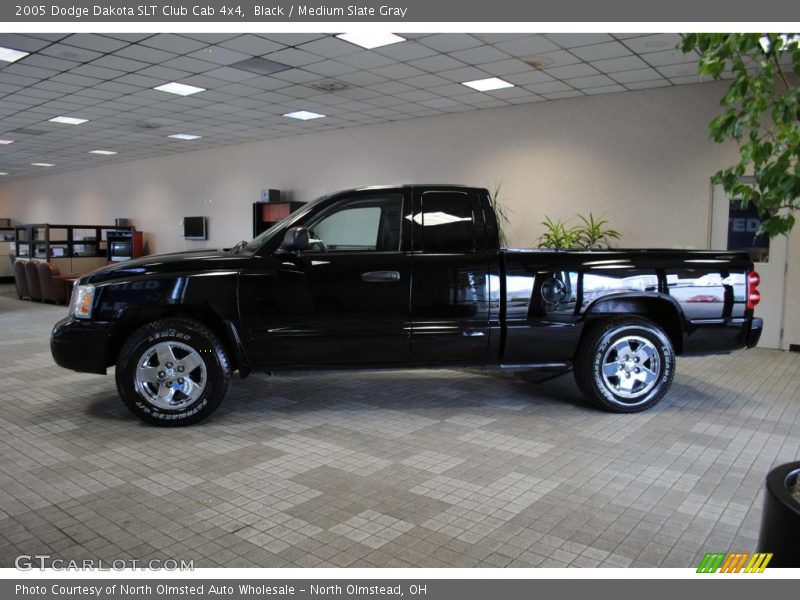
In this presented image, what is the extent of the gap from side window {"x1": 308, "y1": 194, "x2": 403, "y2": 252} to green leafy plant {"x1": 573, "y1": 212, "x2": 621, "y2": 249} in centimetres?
525

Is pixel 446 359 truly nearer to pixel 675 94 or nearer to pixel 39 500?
pixel 39 500

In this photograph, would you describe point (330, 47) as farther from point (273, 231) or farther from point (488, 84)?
point (273, 231)

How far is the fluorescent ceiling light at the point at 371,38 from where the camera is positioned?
266 inches

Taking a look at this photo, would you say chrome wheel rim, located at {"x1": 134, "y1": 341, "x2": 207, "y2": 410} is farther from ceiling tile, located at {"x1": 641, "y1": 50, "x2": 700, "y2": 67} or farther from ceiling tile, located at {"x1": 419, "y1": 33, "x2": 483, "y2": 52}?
ceiling tile, located at {"x1": 641, "y1": 50, "x2": 700, "y2": 67}

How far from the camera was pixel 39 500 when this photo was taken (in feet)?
9.55

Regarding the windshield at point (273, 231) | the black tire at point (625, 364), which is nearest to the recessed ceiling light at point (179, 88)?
the windshield at point (273, 231)

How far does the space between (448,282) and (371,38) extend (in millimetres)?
3972

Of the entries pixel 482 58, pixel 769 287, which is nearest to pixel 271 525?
pixel 482 58

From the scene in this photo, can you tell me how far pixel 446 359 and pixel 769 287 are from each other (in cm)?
572

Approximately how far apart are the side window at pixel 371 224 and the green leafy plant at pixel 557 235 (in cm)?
521

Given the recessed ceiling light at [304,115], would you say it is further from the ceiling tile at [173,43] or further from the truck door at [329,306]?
the truck door at [329,306]

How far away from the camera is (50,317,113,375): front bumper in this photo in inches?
158

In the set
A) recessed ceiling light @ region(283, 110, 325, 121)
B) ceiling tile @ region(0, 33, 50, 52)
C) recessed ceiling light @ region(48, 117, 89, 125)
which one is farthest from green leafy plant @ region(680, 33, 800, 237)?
recessed ceiling light @ region(48, 117, 89, 125)

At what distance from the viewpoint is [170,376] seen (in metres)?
4.01
